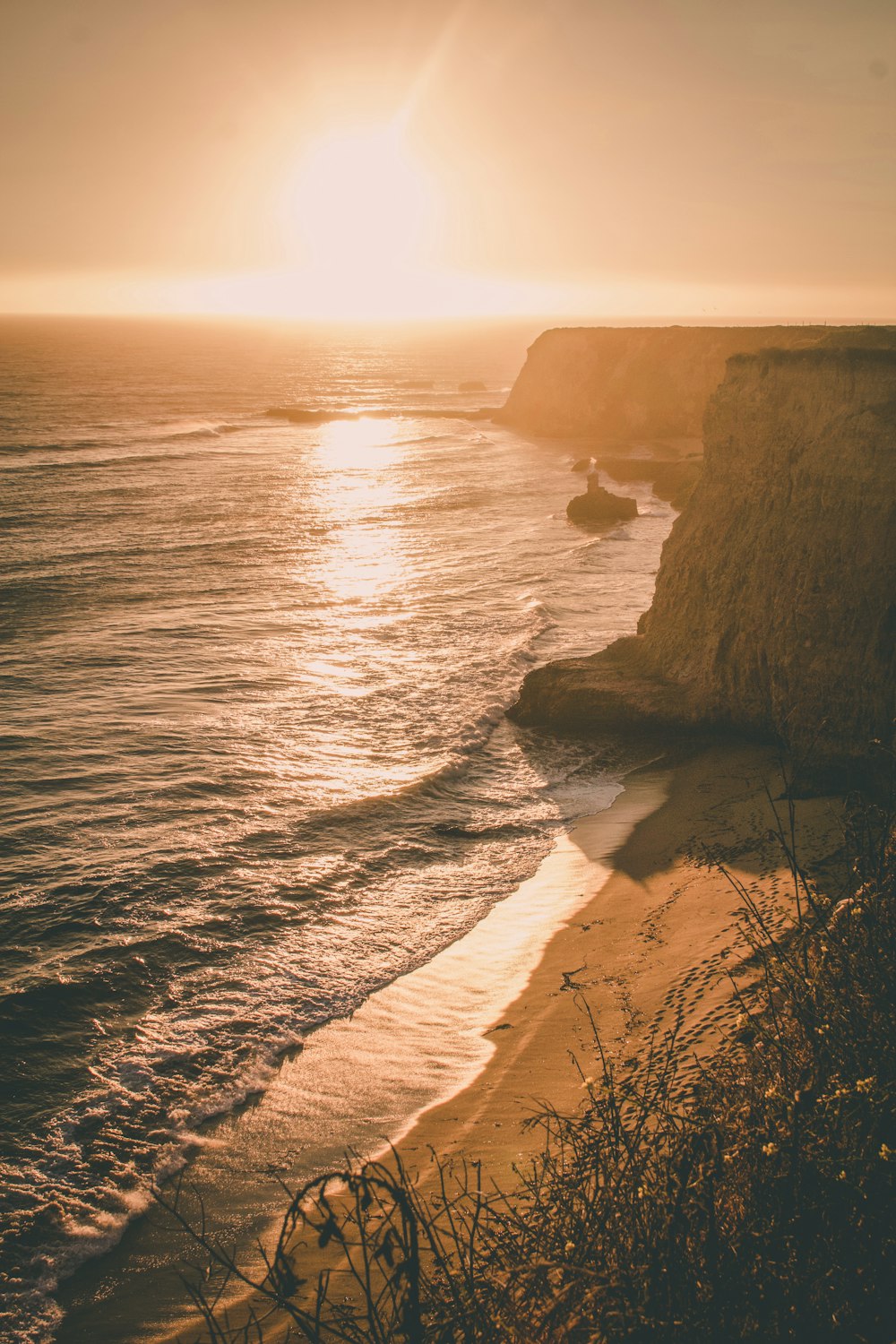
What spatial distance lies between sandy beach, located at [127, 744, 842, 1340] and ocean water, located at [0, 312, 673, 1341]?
1.62m

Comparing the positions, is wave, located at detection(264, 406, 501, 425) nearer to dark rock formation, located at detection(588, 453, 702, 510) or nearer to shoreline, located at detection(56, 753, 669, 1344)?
dark rock formation, located at detection(588, 453, 702, 510)

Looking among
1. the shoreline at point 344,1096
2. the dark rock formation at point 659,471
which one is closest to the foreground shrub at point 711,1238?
the shoreline at point 344,1096

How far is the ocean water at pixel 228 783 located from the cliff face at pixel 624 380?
2576 centimetres

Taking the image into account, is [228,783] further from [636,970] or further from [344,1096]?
[636,970]

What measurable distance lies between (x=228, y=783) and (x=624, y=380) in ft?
191

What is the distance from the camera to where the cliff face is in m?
61.6

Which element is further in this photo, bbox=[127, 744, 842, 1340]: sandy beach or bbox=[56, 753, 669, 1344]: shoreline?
bbox=[127, 744, 842, 1340]: sandy beach

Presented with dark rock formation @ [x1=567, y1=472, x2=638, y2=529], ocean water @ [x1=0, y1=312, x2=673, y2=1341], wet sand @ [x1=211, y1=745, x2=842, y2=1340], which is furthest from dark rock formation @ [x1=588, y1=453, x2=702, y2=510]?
wet sand @ [x1=211, y1=745, x2=842, y2=1340]

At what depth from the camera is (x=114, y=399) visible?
8325cm

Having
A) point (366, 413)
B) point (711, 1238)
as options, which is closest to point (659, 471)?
point (366, 413)

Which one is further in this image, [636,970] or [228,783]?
[228,783]

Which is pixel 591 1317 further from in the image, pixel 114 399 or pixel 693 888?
pixel 114 399

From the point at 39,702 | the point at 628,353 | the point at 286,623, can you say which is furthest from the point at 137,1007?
the point at 628,353

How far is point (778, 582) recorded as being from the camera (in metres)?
16.4
